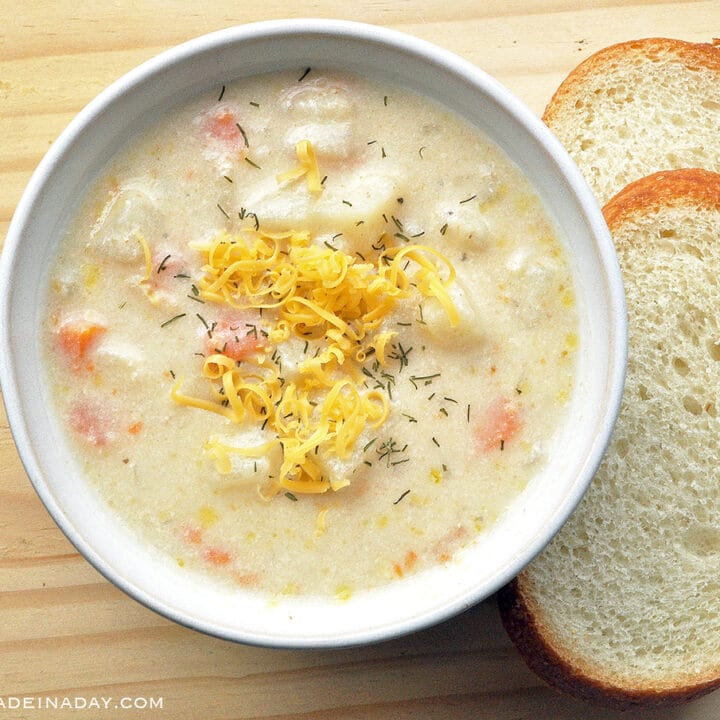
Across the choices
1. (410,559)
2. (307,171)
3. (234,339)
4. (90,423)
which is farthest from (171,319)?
(410,559)

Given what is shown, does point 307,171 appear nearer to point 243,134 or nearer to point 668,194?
point 243,134

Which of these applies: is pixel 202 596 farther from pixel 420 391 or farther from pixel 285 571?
pixel 420 391

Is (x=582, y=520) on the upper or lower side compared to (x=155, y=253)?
lower

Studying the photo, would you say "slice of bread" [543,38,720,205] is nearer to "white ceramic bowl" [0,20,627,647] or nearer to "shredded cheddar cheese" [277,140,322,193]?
"white ceramic bowl" [0,20,627,647]

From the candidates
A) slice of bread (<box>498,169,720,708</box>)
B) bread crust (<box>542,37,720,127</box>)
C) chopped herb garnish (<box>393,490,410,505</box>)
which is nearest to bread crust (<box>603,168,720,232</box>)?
slice of bread (<box>498,169,720,708</box>)

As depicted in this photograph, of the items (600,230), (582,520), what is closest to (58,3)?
(600,230)
